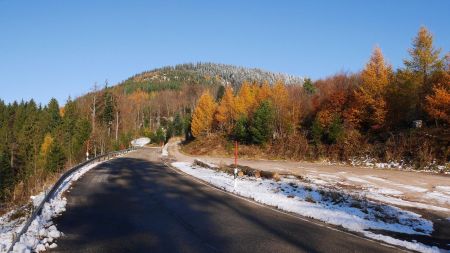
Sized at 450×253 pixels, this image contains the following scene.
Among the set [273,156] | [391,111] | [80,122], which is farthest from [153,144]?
[391,111]

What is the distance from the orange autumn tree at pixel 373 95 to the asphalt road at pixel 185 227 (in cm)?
3439

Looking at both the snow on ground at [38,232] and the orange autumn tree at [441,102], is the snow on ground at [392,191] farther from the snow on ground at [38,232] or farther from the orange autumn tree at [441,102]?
the orange autumn tree at [441,102]

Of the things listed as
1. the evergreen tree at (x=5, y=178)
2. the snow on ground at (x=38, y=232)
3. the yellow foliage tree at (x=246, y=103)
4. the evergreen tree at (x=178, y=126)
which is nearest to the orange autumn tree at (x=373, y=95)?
the yellow foliage tree at (x=246, y=103)

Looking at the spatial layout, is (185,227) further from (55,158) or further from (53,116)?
(53,116)

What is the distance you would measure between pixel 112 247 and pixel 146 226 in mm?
1980

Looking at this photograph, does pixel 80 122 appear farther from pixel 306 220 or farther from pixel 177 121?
pixel 306 220

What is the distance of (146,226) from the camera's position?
32.8ft

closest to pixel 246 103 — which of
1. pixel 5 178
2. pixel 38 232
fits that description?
pixel 5 178

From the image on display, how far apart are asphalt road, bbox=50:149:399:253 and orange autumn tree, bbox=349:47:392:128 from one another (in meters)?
34.4

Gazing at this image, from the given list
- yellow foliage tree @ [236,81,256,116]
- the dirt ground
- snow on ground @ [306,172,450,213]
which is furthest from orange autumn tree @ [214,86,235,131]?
snow on ground @ [306,172,450,213]

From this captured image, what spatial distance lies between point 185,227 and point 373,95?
133ft

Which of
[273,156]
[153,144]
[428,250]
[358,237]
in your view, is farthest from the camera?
[153,144]

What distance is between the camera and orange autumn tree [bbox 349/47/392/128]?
44562mm

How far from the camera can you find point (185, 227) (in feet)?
32.8
